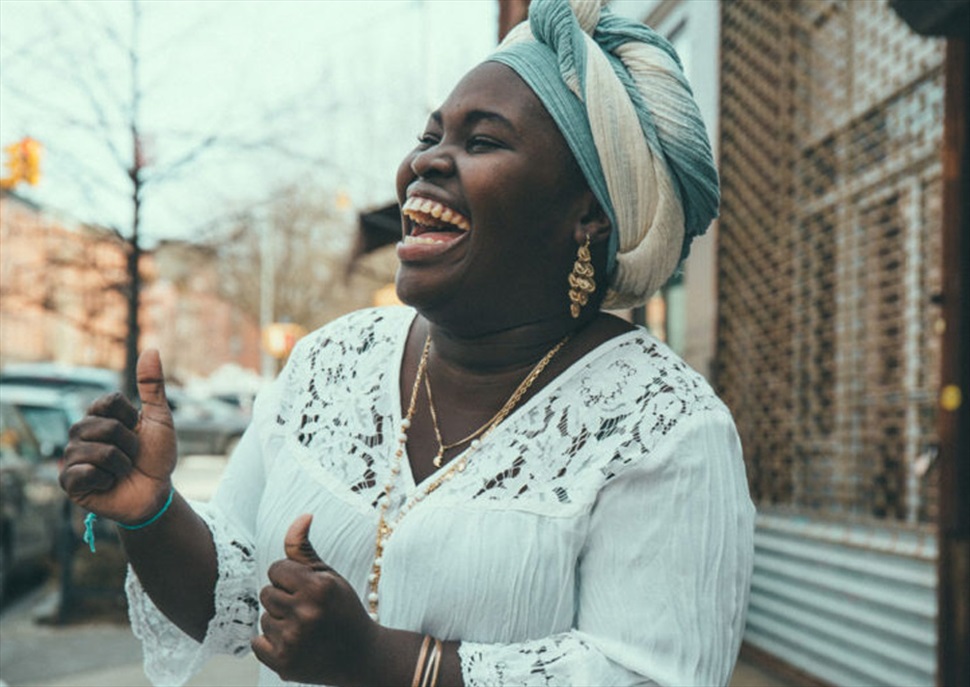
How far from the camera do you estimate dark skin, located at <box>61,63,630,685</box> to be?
1.46 meters

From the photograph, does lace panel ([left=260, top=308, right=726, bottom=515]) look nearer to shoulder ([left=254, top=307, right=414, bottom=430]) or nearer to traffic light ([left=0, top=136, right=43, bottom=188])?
shoulder ([left=254, top=307, right=414, bottom=430])

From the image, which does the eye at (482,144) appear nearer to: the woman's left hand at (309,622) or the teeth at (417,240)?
the teeth at (417,240)

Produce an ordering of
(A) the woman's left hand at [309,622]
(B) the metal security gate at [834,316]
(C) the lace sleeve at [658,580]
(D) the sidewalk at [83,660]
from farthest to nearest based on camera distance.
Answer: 1. (D) the sidewalk at [83,660]
2. (B) the metal security gate at [834,316]
3. (C) the lace sleeve at [658,580]
4. (A) the woman's left hand at [309,622]

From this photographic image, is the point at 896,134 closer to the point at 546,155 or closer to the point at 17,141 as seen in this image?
the point at 546,155

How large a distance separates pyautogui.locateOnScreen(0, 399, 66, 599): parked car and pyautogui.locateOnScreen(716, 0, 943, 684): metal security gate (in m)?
5.03

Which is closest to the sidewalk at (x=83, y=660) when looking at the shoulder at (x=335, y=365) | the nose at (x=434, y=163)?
the shoulder at (x=335, y=365)

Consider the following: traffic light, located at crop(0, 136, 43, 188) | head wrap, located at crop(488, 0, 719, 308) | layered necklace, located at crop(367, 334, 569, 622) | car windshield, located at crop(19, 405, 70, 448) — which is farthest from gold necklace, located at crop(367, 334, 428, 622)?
car windshield, located at crop(19, 405, 70, 448)

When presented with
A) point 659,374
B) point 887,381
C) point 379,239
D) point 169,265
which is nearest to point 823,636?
point 887,381

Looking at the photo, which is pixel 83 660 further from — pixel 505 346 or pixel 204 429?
pixel 204 429

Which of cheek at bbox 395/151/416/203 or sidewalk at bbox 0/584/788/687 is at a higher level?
cheek at bbox 395/151/416/203

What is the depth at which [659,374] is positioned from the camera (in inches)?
67.2

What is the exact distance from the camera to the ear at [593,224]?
68.7 inches

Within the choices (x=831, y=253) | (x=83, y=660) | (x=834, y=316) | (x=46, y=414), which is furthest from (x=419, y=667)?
(x=46, y=414)

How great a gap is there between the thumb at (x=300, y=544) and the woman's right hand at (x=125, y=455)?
1.02ft
